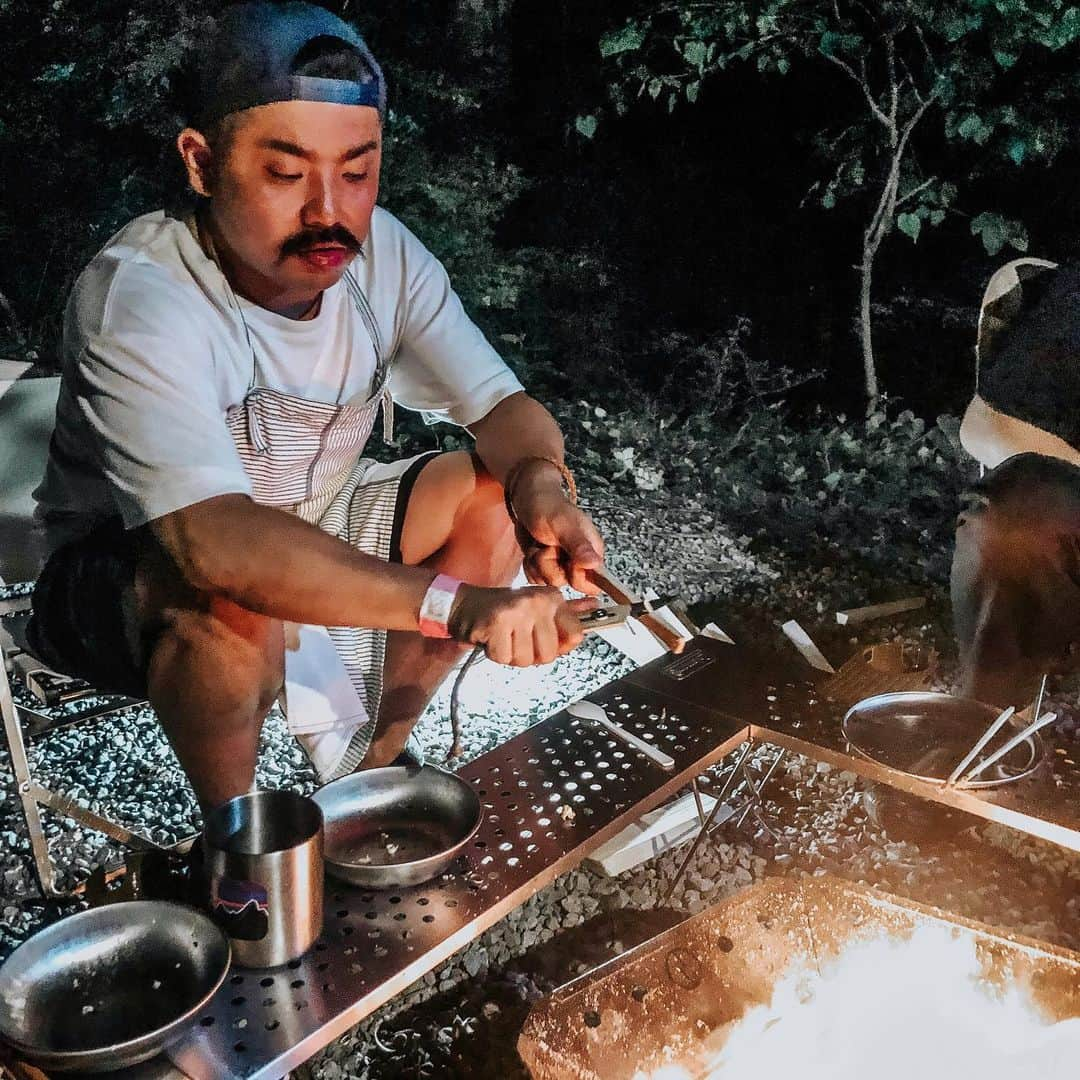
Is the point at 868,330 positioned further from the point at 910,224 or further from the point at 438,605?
the point at 438,605

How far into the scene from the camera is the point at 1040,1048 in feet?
5.62

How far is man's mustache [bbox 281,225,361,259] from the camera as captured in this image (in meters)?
2.35

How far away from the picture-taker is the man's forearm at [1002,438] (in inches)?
136

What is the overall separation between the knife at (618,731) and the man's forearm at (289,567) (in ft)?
1.99

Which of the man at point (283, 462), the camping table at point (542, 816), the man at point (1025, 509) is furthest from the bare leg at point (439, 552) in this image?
the man at point (1025, 509)

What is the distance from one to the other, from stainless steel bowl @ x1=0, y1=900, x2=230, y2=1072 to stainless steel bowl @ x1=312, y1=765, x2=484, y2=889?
33cm

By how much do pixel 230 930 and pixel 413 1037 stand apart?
892 millimetres

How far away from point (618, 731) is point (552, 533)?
52 centimetres

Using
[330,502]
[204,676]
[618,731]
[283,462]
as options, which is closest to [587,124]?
[330,502]

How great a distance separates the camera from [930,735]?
7.38 feet

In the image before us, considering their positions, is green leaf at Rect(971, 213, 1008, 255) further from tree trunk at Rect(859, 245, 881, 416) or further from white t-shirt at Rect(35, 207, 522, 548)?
white t-shirt at Rect(35, 207, 522, 548)

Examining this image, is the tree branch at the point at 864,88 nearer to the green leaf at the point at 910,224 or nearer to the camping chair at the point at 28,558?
the green leaf at the point at 910,224

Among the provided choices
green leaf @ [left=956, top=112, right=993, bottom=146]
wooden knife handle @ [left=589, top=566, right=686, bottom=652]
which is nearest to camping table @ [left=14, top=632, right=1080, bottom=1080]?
wooden knife handle @ [left=589, top=566, right=686, bottom=652]

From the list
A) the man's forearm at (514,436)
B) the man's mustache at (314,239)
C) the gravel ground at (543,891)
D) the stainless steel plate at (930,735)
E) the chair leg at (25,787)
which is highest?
the man's mustache at (314,239)
